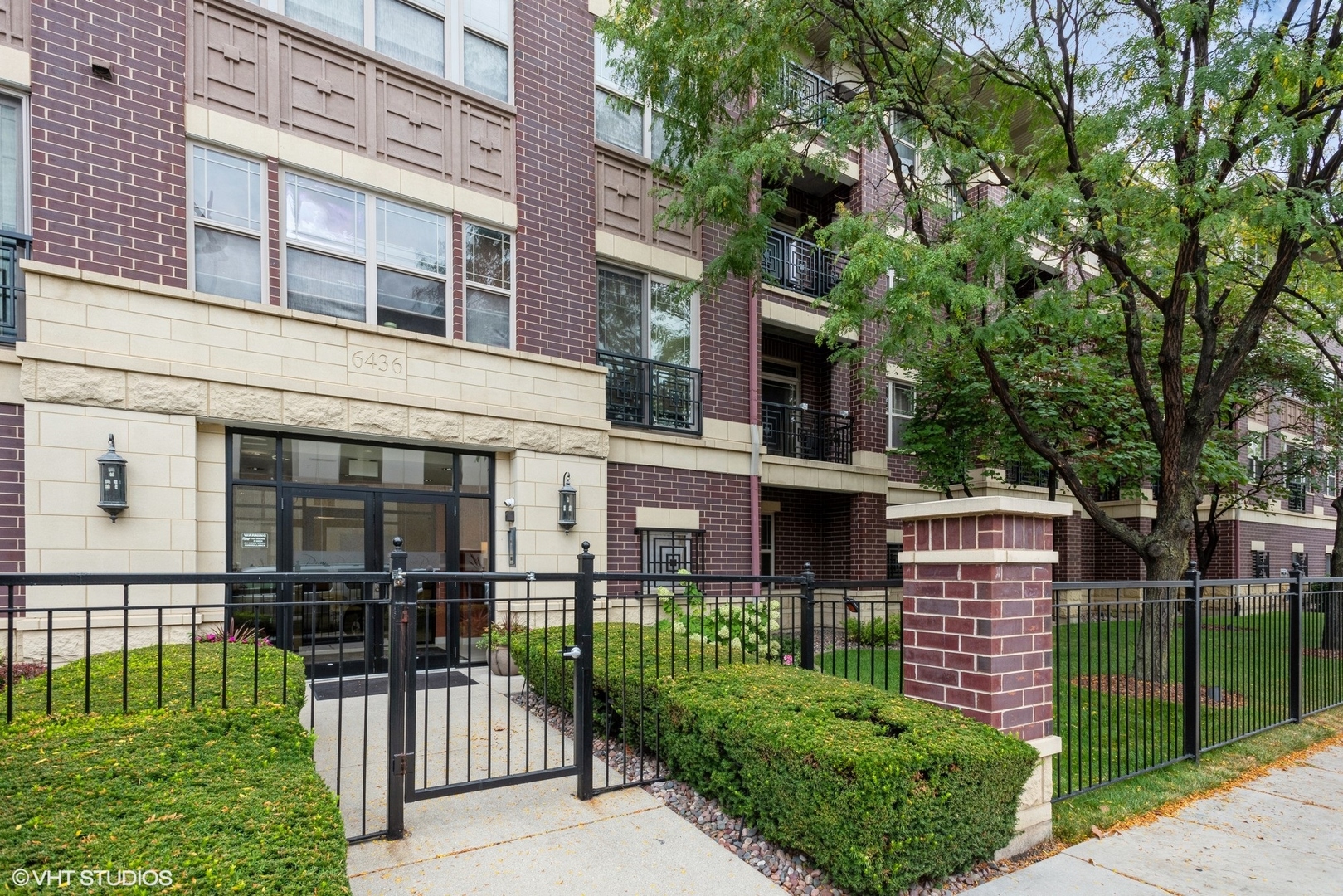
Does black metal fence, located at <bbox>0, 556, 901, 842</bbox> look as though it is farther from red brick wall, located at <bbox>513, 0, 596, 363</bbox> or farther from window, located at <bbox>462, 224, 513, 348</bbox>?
red brick wall, located at <bbox>513, 0, 596, 363</bbox>

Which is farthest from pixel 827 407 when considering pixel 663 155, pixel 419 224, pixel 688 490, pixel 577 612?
pixel 577 612

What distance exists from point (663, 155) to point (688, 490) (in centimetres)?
485

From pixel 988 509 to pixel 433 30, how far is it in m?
8.77

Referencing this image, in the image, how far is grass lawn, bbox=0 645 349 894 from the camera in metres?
2.36

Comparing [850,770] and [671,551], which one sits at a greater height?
→ [671,551]

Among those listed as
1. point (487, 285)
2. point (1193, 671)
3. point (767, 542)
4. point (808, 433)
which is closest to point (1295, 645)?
point (1193, 671)

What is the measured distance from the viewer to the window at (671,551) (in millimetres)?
10250

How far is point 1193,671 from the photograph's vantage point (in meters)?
5.61

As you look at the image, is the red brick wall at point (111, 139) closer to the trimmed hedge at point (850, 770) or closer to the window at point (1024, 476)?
the trimmed hedge at point (850, 770)

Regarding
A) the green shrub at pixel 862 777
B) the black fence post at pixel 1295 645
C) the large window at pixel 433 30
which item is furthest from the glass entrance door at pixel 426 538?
the black fence post at pixel 1295 645

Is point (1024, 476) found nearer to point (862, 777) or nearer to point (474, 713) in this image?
point (474, 713)

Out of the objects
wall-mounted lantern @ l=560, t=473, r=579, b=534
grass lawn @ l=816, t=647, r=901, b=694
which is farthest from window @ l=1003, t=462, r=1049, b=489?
wall-mounted lantern @ l=560, t=473, r=579, b=534

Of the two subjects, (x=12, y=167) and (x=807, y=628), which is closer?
(x=807, y=628)

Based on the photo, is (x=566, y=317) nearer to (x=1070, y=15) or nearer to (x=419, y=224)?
(x=419, y=224)
